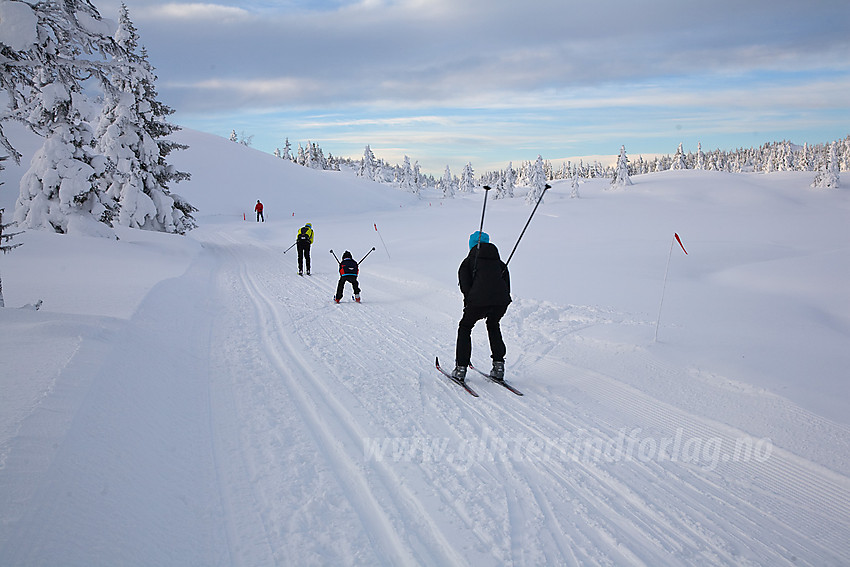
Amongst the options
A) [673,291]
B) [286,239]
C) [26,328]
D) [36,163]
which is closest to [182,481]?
[26,328]

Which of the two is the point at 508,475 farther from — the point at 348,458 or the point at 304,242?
the point at 304,242

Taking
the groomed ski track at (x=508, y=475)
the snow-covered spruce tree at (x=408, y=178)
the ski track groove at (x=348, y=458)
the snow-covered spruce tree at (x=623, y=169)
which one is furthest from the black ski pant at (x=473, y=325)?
the snow-covered spruce tree at (x=408, y=178)

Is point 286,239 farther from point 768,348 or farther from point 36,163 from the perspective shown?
point 768,348

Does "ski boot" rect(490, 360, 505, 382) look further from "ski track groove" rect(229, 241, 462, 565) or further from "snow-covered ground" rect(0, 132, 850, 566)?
"ski track groove" rect(229, 241, 462, 565)

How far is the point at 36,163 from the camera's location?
1677 centimetres

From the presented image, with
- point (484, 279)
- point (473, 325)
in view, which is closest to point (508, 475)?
point (473, 325)

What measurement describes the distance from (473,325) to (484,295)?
46cm

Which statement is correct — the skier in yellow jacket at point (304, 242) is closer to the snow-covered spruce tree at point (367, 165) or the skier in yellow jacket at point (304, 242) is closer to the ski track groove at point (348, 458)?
the ski track groove at point (348, 458)

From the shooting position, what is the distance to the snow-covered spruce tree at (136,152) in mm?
20078

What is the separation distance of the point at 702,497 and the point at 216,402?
5221 mm

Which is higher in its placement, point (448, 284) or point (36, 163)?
point (36, 163)

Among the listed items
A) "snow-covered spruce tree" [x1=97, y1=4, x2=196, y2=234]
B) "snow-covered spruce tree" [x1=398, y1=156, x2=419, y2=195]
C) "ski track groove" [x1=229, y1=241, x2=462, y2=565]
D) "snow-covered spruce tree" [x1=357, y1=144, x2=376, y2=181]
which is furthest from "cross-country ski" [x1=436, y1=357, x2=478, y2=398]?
"snow-covered spruce tree" [x1=357, y1=144, x2=376, y2=181]

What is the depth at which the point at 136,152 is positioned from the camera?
2077 centimetres

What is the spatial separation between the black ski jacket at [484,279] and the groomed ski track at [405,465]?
48.6 inches
